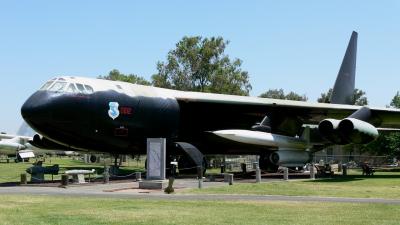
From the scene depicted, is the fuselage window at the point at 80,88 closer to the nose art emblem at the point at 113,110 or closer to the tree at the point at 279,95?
the nose art emblem at the point at 113,110

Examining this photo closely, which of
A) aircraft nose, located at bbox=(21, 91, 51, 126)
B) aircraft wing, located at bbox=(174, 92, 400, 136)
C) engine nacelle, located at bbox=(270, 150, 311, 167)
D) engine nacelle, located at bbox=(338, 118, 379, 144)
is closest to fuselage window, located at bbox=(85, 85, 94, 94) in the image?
aircraft nose, located at bbox=(21, 91, 51, 126)

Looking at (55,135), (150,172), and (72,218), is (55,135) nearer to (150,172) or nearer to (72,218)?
(150,172)

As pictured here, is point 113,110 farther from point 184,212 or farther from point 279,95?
point 279,95

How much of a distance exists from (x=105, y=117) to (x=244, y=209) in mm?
12274

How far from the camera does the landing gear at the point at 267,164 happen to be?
30725 millimetres

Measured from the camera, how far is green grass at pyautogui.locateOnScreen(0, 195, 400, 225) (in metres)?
11.3

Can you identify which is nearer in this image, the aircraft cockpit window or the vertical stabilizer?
Answer: the aircraft cockpit window

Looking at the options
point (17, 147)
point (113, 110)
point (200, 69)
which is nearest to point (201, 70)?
point (200, 69)

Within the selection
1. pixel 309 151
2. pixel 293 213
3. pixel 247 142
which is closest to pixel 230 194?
pixel 293 213

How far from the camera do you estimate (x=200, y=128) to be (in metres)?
29.7

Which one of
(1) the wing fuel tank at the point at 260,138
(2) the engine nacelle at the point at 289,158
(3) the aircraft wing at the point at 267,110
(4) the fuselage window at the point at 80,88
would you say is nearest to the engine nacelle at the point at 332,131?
(1) the wing fuel tank at the point at 260,138

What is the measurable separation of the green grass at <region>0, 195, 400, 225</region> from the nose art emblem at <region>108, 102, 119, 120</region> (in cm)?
879

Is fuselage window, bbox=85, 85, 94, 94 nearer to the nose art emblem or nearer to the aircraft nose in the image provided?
the nose art emblem

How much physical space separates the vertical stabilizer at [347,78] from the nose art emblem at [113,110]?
57.7ft
